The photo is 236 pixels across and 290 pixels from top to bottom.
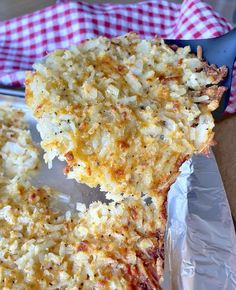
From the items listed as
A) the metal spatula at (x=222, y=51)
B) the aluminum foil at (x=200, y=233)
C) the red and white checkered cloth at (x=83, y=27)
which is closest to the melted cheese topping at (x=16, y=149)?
the red and white checkered cloth at (x=83, y=27)

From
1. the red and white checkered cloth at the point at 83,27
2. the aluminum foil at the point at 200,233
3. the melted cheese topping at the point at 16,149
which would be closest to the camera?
the aluminum foil at the point at 200,233

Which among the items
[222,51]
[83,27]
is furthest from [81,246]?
[83,27]

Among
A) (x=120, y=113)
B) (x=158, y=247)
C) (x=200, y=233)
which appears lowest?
(x=200, y=233)

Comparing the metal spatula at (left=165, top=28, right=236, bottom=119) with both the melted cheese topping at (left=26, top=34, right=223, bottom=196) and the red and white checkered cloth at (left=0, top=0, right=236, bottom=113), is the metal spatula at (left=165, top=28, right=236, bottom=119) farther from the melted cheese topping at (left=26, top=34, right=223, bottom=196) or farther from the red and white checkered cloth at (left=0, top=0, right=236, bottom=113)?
the red and white checkered cloth at (left=0, top=0, right=236, bottom=113)

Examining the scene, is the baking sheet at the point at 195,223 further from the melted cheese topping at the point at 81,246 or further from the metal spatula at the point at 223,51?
the metal spatula at the point at 223,51

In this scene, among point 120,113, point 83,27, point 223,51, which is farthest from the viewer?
point 83,27

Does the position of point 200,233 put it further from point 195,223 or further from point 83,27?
point 83,27
